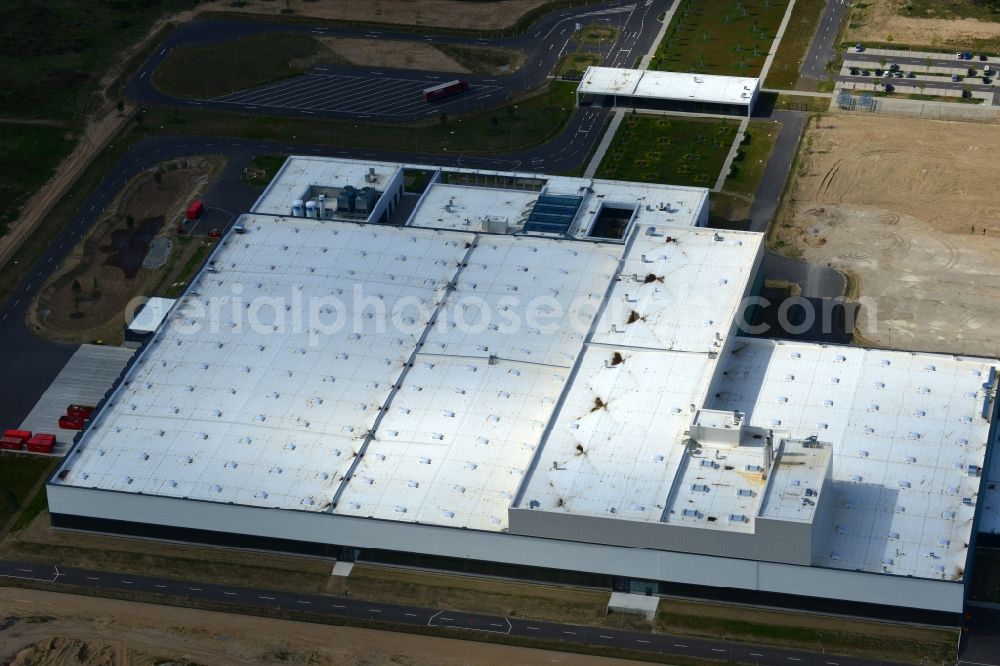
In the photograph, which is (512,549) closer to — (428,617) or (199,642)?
(428,617)

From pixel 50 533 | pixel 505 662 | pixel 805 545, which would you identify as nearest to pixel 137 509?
pixel 50 533

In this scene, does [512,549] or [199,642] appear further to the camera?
[512,549]

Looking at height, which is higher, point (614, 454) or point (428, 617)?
point (614, 454)

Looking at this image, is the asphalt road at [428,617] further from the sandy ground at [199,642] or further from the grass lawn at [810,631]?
the sandy ground at [199,642]

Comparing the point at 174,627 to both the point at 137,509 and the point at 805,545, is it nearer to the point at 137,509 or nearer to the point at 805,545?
the point at 137,509

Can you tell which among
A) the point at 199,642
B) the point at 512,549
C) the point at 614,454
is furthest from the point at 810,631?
the point at 199,642
